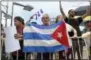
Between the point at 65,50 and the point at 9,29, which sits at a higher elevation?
the point at 9,29

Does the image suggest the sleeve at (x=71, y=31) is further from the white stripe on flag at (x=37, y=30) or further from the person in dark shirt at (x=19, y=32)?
the person in dark shirt at (x=19, y=32)

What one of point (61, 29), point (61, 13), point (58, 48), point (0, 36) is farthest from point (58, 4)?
point (0, 36)

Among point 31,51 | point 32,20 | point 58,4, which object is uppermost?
point 58,4

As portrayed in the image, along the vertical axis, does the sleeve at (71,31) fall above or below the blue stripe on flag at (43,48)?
above

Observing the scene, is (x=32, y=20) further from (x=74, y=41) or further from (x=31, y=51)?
(x=74, y=41)

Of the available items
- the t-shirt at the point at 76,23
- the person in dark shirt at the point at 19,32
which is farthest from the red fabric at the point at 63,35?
the person in dark shirt at the point at 19,32

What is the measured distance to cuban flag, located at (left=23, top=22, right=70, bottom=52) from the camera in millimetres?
7617

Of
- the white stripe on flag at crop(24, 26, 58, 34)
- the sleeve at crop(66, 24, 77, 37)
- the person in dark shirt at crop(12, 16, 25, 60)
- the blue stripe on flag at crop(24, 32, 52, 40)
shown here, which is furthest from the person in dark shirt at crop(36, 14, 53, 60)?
the sleeve at crop(66, 24, 77, 37)

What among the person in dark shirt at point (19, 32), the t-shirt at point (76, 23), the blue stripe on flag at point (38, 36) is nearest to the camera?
the t-shirt at point (76, 23)

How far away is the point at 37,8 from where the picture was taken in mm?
7645

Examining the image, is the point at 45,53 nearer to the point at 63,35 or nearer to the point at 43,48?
the point at 43,48

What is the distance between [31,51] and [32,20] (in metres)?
0.97

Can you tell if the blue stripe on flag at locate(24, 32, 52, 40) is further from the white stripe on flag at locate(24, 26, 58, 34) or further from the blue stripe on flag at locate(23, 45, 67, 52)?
the blue stripe on flag at locate(23, 45, 67, 52)

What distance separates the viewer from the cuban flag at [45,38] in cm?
762
